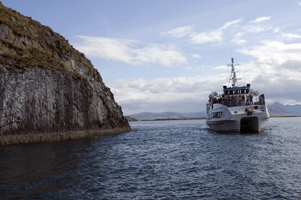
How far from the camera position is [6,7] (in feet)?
155

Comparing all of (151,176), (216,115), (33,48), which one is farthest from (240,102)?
(33,48)

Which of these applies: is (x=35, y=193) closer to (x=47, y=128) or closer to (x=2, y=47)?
(x=47, y=128)

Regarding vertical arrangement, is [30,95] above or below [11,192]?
above

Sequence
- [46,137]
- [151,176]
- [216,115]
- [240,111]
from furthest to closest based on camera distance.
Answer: [216,115]
[240,111]
[46,137]
[151,176]

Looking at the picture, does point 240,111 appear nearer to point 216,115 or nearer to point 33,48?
point 216,115

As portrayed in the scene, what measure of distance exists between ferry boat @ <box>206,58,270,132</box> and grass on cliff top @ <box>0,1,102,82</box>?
31484mm

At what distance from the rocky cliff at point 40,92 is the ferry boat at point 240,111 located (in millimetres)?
24394

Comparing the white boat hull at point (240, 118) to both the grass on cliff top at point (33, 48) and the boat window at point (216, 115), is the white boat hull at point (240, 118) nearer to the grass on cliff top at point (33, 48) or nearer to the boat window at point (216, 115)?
the boat window at point (216, 115)

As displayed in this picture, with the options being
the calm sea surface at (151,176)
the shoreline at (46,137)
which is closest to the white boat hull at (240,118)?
the calm sea surface at (151,176)

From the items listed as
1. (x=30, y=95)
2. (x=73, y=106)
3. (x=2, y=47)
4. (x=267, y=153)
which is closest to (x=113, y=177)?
(x=267, y=153)

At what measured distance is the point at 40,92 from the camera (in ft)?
120

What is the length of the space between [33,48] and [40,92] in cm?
1406

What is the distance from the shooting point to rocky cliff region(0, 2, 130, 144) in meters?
32.3

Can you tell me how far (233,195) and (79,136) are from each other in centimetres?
3357
